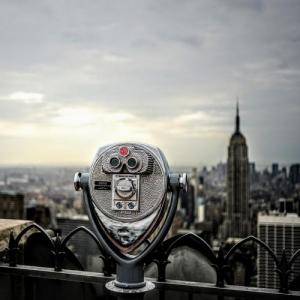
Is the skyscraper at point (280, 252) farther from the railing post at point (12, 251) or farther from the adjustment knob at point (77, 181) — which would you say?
the railing post at point (12, 251)

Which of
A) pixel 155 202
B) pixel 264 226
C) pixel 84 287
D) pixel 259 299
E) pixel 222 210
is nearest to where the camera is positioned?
pixel 155 202

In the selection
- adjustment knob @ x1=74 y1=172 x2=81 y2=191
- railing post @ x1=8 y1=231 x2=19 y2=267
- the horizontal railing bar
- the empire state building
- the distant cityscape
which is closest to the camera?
adjustment knob @ x1=74 y1=172 x2=81 y2=191

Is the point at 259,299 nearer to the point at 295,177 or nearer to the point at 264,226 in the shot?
the point at 264,226

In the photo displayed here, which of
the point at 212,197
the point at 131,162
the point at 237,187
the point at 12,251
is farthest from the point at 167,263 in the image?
the point at 212,197

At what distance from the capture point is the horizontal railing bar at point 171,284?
8.34 feet

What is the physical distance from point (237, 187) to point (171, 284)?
10437 centimetres

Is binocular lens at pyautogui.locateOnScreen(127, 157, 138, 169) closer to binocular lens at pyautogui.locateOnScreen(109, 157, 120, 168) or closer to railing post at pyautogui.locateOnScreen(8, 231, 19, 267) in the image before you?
binocular lens at pyautogui.locateOnScreen(109, 157, 120, 168)

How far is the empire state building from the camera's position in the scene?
91.1 m

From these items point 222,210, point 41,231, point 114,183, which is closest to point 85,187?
point 114,183

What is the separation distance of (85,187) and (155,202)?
0.37 meters

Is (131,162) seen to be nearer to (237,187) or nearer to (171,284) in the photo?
(171,284)

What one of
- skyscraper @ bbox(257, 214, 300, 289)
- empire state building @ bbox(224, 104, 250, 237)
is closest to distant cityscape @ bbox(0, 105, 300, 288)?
empire state building @ bbox(224, 104, 250, 237)

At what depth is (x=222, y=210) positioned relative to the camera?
105938 mm

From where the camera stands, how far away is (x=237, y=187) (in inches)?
4136
